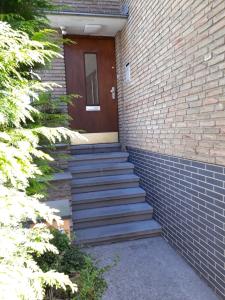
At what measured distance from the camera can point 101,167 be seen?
4332 millimetres

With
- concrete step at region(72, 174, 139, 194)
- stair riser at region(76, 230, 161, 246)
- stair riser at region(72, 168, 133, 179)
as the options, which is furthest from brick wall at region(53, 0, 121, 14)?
stair riser at region(76, 230, 161, 246)

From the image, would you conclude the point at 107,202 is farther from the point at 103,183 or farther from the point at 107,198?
the point at 103,183

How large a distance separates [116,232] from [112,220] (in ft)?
0.81

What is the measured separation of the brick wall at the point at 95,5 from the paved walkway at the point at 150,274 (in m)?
3.98

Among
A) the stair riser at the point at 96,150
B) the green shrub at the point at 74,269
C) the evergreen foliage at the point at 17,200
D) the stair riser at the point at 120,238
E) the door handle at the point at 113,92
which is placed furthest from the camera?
the door handle at the point at 113,92

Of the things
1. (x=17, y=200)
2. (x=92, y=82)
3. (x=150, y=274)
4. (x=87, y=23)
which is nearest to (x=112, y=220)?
(x=150, y=274)

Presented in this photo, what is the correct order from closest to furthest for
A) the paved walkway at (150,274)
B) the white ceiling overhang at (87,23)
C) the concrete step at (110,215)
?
the paved walkway at (150,274) < the concrete step at (110,215) < the white ceiling overhang at (87,23)

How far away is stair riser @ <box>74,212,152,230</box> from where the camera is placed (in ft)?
12.0

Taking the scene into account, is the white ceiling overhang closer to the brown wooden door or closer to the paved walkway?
the brown wooden door

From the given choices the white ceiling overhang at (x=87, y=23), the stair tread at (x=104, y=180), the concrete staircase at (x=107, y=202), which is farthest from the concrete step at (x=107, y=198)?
the white ceiling overhang at (x=87, y=23)

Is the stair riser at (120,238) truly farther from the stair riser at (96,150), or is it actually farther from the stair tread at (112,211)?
the stair riser at (96,150)

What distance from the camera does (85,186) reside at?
4066mm

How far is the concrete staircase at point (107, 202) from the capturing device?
355 centimetres

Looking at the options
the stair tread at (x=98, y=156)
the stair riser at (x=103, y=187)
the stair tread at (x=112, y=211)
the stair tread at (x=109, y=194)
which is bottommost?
the stair tread at (x=112, y=211)
